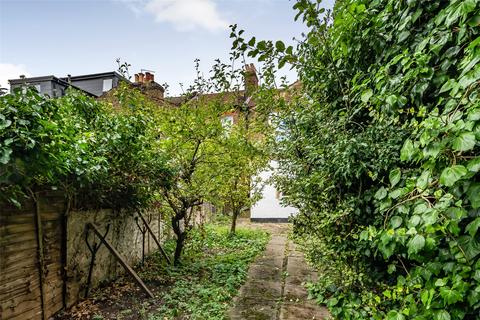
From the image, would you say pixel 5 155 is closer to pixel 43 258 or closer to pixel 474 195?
pixel 43 258

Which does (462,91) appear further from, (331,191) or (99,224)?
(99,224)

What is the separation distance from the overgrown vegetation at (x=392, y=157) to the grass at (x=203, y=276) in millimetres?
1610

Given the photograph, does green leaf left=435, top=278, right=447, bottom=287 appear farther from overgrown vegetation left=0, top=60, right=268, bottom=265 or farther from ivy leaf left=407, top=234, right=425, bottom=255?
overgrown vegetation left=0, top=60, right=268, bottom=265

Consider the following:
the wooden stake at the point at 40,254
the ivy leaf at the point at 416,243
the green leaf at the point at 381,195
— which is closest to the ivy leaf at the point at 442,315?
the ivy leaf at the point at 416,243

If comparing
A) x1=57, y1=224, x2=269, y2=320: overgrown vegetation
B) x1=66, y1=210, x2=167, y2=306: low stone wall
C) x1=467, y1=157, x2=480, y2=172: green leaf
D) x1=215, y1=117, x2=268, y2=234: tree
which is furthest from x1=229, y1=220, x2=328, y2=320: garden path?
x1=467, y1=157, x2=480, y2=172: green leaf

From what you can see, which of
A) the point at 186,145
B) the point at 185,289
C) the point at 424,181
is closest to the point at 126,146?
the point at 186,145

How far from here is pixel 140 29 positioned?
7.00 m

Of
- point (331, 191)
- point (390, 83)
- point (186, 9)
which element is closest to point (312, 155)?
point (331, 191)

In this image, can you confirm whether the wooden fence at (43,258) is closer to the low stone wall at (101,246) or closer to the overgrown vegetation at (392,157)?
the low stone wall at (101,246)

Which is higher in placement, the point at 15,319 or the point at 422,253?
the point at 422,253

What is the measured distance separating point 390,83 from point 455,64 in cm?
42

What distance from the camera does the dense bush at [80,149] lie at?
2.32 meters

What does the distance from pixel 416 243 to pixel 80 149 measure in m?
3.44

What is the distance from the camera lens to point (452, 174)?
4.64 ft
